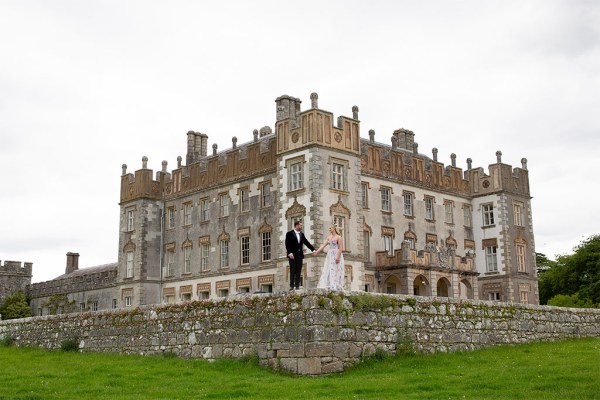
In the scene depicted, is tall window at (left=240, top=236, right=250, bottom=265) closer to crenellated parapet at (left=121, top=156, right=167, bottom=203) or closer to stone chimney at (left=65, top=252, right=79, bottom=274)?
crenellated parapet at (left=121, top=156, right=167, bottom=203)

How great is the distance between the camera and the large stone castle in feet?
131

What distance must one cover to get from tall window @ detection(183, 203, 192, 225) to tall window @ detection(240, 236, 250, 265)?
5666mm

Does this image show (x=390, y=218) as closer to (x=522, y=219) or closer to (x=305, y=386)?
(x=522, y=219)

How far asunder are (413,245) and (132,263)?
19.4 m

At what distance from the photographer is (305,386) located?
49.2ft

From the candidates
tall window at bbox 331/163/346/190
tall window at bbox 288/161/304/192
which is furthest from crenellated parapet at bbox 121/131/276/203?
tall window at bbox 331/163/346/190

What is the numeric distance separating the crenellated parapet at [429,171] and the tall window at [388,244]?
3.70 m

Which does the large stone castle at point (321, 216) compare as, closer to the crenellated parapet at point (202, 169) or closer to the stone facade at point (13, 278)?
the crenellated parapet at point (202, 169)

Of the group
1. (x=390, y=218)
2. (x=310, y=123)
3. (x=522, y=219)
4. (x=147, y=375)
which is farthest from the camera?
(x=522, y=219)

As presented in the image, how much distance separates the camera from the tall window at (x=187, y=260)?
48500 millimetres

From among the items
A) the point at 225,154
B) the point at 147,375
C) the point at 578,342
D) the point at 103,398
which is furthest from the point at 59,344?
the point at 225,154

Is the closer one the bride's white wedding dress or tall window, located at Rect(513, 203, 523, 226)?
the bride's white wedding dress

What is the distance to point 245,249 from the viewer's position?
4469cm

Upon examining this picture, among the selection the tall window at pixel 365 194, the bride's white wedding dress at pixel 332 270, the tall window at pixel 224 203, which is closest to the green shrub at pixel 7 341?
the bride's white wedding dress at pixel 332 270
